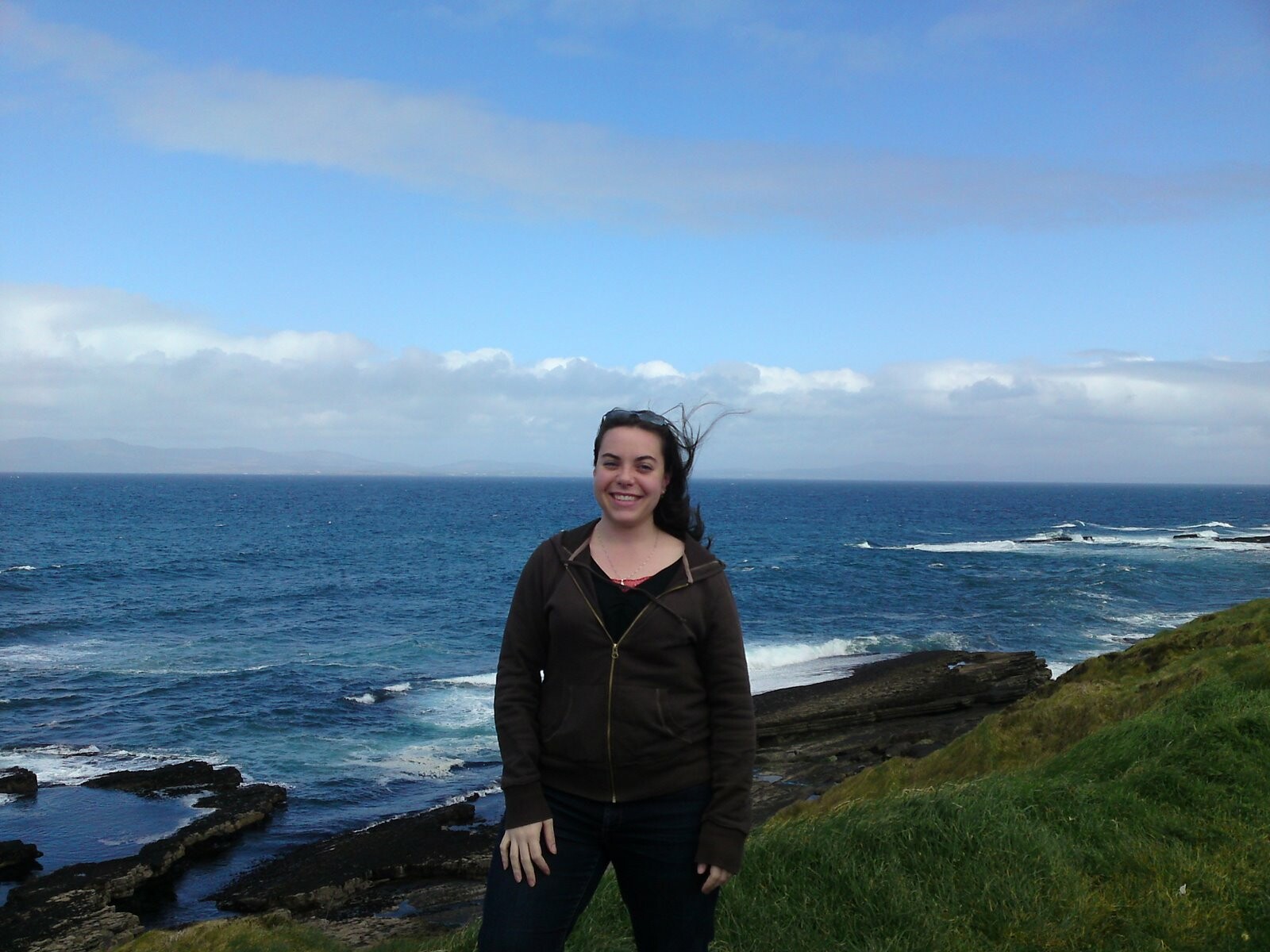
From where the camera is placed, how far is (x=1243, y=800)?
4.94 meters

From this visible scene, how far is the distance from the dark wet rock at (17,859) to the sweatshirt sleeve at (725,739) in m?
15.6

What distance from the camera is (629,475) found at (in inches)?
114

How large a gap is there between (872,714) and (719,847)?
1999cm

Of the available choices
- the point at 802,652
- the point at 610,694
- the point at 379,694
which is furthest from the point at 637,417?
the point at 802,652

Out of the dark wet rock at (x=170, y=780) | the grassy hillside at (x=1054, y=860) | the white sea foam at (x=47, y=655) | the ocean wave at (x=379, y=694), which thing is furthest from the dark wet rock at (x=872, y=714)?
the white sea foam at (x=47, y=655)

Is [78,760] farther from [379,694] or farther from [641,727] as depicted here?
[641,727]

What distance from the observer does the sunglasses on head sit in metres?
3.01

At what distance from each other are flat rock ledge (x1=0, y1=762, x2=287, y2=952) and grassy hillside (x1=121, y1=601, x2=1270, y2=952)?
10.2m

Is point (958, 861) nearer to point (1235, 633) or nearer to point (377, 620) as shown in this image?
point (1235, 633)

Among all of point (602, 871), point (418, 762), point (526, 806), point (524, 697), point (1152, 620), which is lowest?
point (418, 762)

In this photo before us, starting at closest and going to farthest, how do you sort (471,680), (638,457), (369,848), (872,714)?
(638,457) < (369,848) < (872,714) < (471,680)

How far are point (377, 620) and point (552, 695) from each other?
38139 mm

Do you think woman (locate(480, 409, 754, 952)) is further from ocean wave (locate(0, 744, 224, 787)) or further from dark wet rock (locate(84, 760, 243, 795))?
ocean wave (locate(0, 744, 224, 787))

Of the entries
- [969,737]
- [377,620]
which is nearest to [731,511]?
[377,620]
